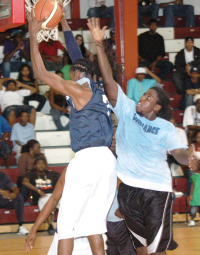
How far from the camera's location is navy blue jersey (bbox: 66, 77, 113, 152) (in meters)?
3.49

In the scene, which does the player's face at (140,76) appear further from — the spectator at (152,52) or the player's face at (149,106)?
the player's face at (149,106)

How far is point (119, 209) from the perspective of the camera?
3.89 m

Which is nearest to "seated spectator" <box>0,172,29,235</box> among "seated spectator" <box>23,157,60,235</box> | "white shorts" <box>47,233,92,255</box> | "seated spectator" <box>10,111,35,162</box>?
"seated spectator" <box>23,157,60,235</box>

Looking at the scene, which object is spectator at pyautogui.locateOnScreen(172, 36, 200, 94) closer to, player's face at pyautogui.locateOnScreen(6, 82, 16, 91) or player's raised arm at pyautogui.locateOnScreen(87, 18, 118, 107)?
player's face at pyautogui.locateOnScreen(6, 82, 16, 91)

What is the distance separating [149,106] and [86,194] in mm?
962

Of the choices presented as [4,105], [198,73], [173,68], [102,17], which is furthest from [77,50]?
[102,17]

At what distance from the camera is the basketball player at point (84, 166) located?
11.2 ft

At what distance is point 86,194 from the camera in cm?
344

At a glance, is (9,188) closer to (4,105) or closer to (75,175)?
(4,105)

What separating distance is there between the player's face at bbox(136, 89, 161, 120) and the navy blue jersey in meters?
0.36

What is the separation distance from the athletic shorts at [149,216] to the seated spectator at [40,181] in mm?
3394

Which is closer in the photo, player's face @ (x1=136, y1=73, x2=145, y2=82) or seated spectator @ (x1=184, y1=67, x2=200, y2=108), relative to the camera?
player's face @ (x1=136, y1=73, x2=145, y2=82)

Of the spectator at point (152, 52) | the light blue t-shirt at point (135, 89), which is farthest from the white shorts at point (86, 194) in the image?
the spectator at point (152, 52)

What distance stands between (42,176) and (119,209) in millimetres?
3387
